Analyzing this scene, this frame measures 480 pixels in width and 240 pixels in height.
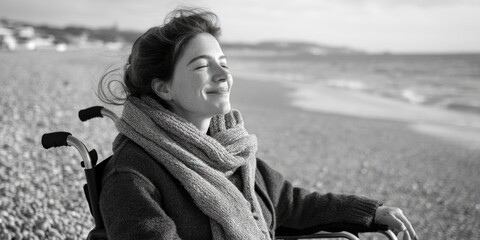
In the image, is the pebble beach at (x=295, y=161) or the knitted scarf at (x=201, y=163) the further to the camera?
the pebble beach at (x=295, y=161)

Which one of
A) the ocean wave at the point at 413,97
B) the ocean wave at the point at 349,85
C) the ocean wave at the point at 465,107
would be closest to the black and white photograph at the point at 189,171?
the ocean wave at the point at 465,107

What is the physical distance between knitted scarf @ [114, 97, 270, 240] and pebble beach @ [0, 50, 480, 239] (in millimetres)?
504

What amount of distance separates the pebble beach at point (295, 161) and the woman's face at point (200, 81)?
45 cm

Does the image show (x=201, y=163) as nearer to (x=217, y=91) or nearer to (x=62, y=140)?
(x=217, y=91)

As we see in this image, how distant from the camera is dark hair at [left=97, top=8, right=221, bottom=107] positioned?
2182 millimetres

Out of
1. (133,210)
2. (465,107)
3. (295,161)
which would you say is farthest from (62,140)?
(465,107)

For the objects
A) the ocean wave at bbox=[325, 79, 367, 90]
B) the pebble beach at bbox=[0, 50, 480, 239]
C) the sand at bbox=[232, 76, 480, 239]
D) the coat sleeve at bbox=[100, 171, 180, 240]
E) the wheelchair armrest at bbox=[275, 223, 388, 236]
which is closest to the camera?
the coat sleeve at bbox=[100, 171, 180, 240]

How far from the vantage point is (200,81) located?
216 centimetres

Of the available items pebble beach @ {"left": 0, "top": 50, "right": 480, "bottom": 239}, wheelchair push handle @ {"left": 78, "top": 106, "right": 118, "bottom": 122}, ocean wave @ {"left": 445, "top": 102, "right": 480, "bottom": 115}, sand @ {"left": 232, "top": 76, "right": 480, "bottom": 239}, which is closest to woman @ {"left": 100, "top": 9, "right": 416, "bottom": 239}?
wheelchair push handle @ {"left": 78, "top": 106, "right": 118, "bottom": 122}

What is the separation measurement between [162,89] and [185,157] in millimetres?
392

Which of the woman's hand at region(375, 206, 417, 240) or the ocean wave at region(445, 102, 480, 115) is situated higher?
the woman's hand at region(375, 206, 417, 240)

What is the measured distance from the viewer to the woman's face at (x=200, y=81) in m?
2.17

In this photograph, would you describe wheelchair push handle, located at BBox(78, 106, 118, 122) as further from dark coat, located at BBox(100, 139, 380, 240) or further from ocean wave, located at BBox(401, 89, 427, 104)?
ocean wave, located at BBox(401, 89, 427, 104)

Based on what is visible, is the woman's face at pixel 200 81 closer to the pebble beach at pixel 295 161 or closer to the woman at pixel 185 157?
the woman at pixel 185 157
